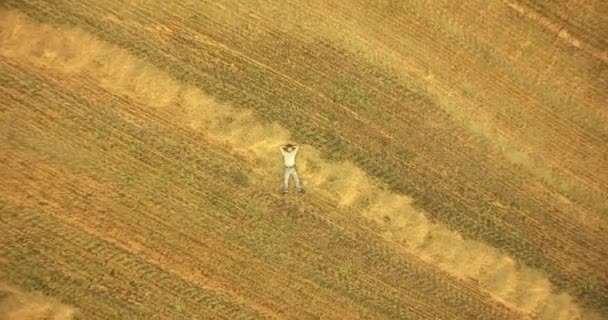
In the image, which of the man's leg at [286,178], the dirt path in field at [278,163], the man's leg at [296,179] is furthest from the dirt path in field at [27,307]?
the man's leg at [296,179]

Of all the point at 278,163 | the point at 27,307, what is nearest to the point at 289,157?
the point at 278,163

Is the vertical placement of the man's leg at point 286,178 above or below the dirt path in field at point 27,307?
above

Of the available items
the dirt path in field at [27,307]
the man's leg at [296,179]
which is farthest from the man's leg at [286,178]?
the dirt path in field at [27,307]

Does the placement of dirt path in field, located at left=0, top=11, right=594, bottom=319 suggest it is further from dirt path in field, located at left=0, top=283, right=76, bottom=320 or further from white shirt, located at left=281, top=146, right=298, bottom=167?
dirt path in field, located at left=0, top=283, right=76, bottom=320

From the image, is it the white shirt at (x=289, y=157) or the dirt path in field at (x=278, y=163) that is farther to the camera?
the white shirt at (x=289, y=157)

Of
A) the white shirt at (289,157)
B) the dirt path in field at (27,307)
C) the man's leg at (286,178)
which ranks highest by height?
the white shirt at (289,157)

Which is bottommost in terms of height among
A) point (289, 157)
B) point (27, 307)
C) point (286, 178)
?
point (27, 307)

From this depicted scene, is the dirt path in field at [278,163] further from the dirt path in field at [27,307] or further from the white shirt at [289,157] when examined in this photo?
the dirt path in field at [27,307]

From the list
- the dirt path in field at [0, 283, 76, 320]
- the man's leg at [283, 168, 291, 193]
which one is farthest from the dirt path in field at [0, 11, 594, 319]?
the dirt path in field at [0, 283, 76, 320]

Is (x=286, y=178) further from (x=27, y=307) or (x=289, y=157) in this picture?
(x=27, y=307)
